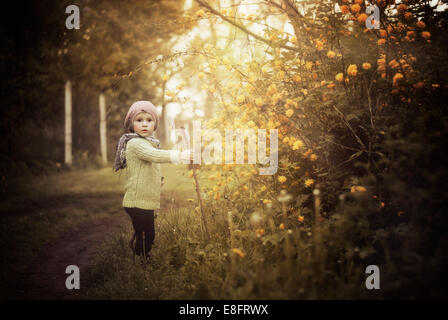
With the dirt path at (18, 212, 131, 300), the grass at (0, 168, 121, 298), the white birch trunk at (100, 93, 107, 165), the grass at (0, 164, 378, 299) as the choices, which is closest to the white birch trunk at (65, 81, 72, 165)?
the white birch trunk at (100, 93, 107, 165)

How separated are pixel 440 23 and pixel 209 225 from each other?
279cm

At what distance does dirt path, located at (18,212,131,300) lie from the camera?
327 cm

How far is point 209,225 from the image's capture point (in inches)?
131

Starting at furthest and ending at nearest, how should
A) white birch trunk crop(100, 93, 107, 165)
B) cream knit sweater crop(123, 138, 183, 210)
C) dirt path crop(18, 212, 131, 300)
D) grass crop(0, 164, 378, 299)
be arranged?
1. white birch trunk crop(100, 93, 107, 165)
2. dirt path crop(18, 212, 131, 300)
3. cream knit sweater crop(123, 138, 183, 210)
4. grass crop(0, 164, 378, 299)

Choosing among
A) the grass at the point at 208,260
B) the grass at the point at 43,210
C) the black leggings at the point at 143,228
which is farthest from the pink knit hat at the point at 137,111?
the grass at the point at 43,210

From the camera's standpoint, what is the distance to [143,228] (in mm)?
3268

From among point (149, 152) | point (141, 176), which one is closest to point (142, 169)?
point (141, 176)

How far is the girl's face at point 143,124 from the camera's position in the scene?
3.31 m

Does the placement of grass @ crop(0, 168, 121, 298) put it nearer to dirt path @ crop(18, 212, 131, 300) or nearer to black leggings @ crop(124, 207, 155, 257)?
dirt path @ crop(18, 212, 131, 300)

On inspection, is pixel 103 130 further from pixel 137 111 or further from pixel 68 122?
pixel 137 111

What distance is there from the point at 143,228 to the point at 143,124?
1.06 meters

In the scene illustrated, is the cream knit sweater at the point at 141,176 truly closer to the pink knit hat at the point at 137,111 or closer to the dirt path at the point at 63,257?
the pink knit hat at the point at 137,111
